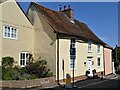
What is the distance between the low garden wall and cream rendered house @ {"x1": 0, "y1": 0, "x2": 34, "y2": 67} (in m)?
3.54

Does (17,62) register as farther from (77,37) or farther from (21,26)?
(77,37)

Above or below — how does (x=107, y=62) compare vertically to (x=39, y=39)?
below

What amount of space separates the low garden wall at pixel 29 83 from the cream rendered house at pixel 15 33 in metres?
3.54

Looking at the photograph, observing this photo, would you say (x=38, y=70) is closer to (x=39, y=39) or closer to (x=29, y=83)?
(x=29, y=83)

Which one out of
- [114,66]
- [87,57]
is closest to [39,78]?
[87,57]

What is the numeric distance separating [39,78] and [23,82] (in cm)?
212

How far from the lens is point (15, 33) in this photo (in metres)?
22.8

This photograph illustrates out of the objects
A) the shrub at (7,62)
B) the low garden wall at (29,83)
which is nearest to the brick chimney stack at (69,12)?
the low garden wall at (29,83)

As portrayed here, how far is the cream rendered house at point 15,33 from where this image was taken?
70.2 feet

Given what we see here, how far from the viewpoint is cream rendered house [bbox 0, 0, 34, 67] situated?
21.4 m

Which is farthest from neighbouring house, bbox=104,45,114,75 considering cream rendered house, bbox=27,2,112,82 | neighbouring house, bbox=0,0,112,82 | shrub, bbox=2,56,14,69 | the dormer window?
shrub, bbox=2,56,14,69

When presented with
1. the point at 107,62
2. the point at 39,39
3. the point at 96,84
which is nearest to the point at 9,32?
the point at 39,39

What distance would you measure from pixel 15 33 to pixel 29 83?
5.76 metres

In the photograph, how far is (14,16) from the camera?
2286 centimetres
